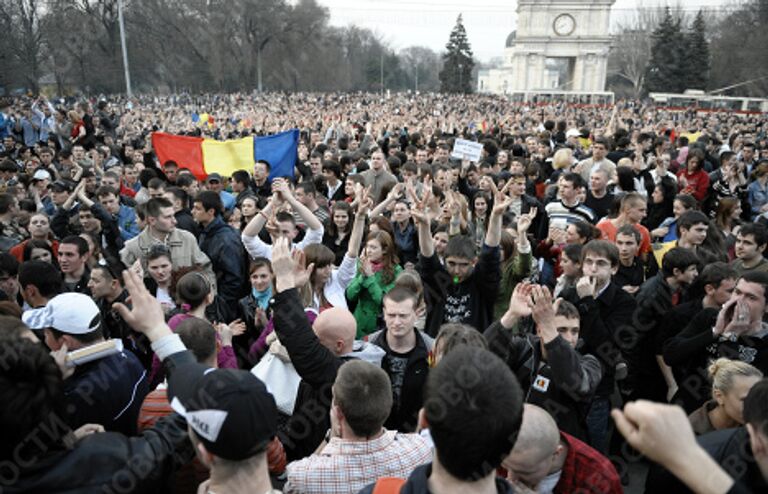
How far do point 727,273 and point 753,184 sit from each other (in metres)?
6.12

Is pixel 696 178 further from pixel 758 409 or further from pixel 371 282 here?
pixel 758 409

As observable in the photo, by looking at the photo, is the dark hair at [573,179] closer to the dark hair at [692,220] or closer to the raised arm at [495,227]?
the dark hair at [692,220]

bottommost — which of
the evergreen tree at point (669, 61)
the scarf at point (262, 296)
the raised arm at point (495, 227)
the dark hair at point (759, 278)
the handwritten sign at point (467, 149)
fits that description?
the scarf at point (262, 296)

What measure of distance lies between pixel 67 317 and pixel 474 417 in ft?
7.19

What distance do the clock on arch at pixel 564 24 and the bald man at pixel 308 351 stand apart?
2672 inches

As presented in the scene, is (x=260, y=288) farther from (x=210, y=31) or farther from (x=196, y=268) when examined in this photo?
(x=210, y=31)

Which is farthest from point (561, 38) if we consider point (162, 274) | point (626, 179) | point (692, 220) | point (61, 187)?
point (162, 274)


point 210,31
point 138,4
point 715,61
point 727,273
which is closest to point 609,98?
point 715,61

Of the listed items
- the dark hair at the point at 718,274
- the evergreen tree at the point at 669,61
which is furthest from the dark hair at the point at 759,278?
the evergreen tree at the point at 669,61

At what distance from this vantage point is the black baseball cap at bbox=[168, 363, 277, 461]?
1788mm

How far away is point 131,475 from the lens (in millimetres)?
2062

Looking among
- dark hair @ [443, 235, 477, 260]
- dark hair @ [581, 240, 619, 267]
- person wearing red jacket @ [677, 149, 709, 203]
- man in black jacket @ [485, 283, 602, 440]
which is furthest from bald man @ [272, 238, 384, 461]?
person wearing red jacket @ [677, 149, 709, 203]

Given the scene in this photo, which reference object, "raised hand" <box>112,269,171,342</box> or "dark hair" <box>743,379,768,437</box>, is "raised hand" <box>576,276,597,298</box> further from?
"raised hand" <box>112,269,171,342</box>

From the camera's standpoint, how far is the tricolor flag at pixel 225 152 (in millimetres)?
10523
